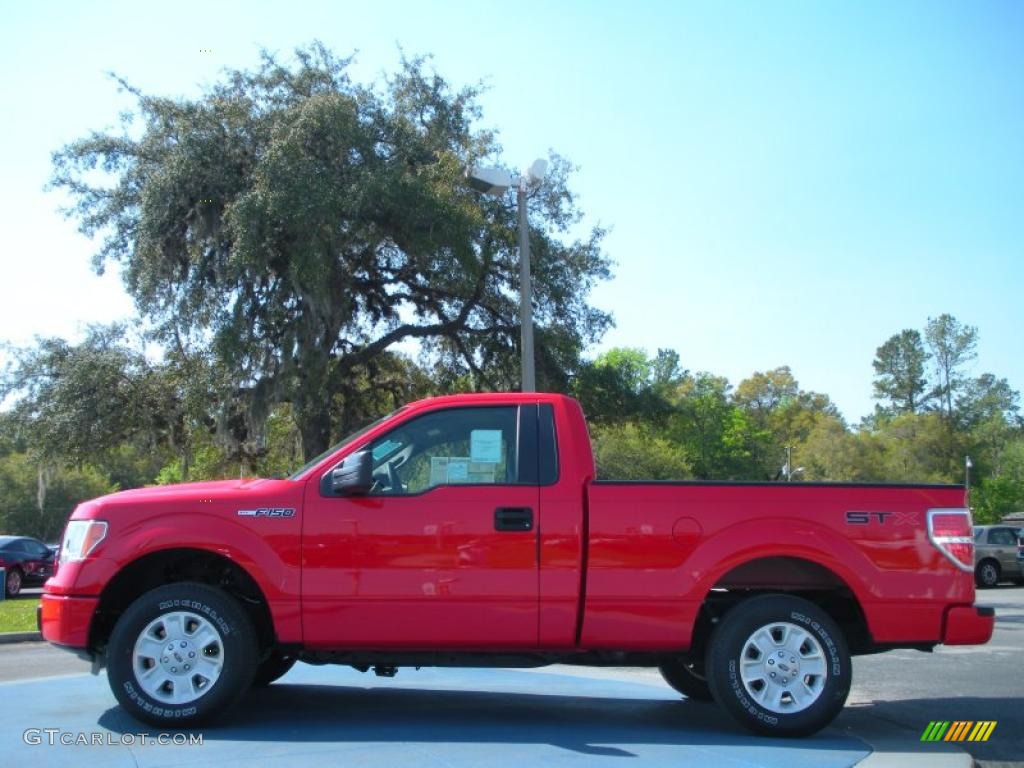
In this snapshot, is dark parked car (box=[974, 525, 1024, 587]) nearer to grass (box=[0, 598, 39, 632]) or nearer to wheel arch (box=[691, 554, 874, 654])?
wheel arch (box=[691, 554, 874, 654])

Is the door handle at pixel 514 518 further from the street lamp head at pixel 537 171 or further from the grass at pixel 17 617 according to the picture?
the grass at pixel 17 617

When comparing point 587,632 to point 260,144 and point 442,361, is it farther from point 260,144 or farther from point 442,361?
point 442,361

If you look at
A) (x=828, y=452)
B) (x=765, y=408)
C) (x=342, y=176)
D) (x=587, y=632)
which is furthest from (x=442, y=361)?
(x=765, y=408)

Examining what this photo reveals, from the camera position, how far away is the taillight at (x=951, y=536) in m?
5.86

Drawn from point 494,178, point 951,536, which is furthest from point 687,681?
point 494,178

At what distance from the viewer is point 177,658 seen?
566cm

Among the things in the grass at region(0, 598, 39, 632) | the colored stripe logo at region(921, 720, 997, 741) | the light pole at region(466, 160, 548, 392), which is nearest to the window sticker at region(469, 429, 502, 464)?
the colored stripe logo at region(921, 720, 997, 741)

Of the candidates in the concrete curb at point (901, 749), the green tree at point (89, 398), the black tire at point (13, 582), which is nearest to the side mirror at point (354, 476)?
the concrete curb at point (901, 749)

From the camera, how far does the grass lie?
1289 cm

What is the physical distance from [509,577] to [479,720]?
3.62 feet

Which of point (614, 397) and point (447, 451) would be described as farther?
point (614, 397)

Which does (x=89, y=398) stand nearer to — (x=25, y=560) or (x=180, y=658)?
(x=25, y=560)

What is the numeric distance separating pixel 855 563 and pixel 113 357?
18.7 meters

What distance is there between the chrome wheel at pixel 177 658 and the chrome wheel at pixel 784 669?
10.1ft
